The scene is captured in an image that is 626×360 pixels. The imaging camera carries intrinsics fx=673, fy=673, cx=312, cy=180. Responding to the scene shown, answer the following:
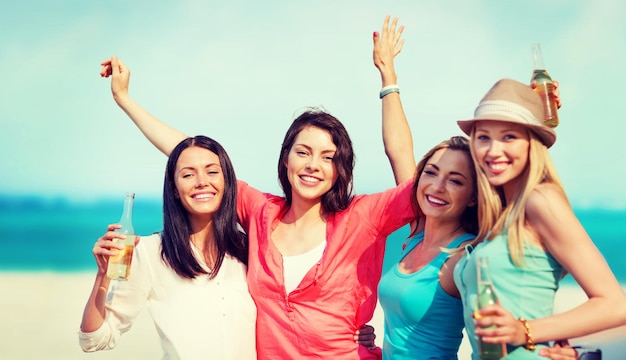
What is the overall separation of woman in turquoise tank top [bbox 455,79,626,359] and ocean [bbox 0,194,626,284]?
7952 mm

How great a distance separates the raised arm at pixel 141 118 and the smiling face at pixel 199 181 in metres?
0.36

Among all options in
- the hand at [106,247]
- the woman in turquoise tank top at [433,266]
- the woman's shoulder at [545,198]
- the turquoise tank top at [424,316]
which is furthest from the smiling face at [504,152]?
the hand at [106,247]

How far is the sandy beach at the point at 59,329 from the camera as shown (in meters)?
6.34

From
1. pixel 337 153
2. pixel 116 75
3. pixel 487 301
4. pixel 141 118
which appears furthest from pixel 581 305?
pixel 116 75

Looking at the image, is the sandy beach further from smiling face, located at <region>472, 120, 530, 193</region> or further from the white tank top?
smiling face, located at <region>472, 120, 530, 193</region>

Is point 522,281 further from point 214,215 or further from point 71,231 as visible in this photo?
point 71,231

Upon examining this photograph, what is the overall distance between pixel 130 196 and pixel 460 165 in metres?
1.56

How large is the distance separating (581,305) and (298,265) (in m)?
1.27

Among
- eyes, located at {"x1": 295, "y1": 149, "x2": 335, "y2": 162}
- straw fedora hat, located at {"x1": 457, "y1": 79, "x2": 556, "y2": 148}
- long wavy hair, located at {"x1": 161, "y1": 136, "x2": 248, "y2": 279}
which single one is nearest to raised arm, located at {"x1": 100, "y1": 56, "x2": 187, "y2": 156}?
long wavy hair, located at {"x1": 161, "y1": 136, "x2": 248, "y2": 279}

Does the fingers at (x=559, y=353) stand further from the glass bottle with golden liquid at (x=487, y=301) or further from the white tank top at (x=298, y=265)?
the white tank top at (x=298, y=265)

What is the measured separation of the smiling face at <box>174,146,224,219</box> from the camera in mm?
3170

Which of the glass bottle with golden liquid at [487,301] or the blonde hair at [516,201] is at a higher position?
the blonde hair at [516,201]

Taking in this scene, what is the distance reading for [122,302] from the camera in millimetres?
3059

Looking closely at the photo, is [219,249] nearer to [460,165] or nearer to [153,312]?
[153,312]
